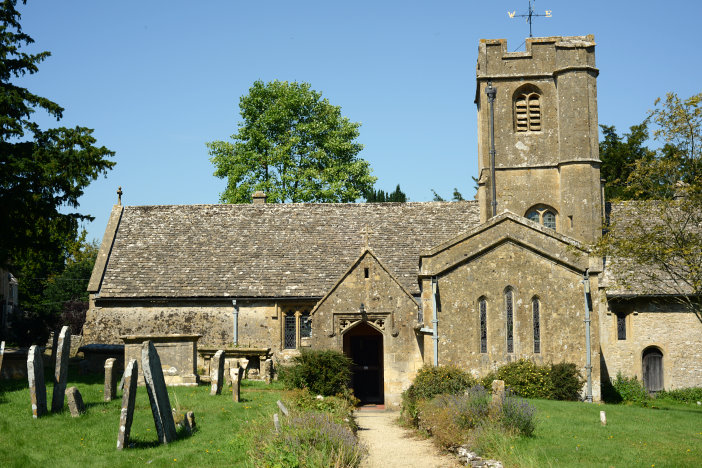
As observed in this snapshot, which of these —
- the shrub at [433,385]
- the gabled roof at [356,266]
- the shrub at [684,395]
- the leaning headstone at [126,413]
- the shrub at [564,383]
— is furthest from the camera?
the shrub at [684,395]

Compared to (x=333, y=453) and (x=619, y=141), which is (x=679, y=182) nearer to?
(x=333, y=453)

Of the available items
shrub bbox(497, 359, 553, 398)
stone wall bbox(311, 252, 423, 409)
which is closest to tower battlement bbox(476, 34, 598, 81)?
stone wall bbox(311, 252, 423, 409)

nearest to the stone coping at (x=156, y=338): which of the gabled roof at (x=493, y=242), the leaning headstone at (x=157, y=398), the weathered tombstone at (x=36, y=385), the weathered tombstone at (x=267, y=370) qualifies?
the weathered tombstone at (x=267, y=370)

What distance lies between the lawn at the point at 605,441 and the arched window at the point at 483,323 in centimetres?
438

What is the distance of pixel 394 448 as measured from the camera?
58.1 ft

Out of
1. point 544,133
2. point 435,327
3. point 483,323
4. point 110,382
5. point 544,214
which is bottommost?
point 110,382

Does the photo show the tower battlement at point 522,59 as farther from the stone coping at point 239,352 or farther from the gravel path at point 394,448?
the gravel path at point 394,448

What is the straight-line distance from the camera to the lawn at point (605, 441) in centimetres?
1358

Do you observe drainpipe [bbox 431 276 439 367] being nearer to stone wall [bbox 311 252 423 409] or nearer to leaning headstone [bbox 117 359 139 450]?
stone wall [bbox 311 252 423 409]

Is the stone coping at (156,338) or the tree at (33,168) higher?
the tree at (33,168)

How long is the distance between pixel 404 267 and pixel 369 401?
597cm

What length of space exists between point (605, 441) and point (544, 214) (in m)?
16.6

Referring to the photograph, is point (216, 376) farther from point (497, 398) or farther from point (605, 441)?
point (605, 441)

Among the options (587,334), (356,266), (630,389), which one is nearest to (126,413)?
(356,266)
